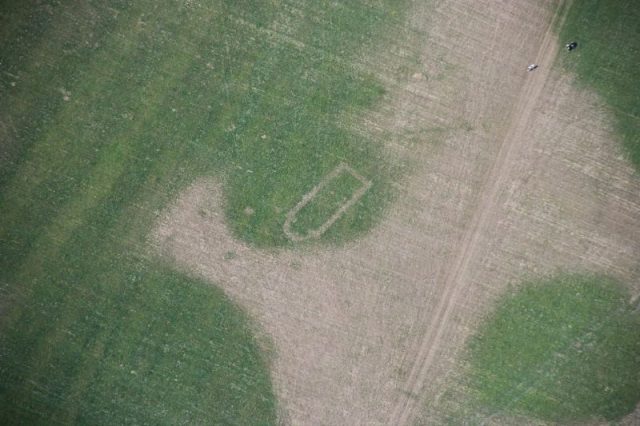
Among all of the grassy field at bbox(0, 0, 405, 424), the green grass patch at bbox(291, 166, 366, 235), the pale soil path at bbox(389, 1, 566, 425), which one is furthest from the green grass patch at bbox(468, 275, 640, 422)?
the green grass patch at bbox(291, 166, 366, 235)

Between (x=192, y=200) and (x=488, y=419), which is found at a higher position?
(x=192, y=200)

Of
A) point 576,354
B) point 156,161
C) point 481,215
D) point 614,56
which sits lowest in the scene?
point 576,354

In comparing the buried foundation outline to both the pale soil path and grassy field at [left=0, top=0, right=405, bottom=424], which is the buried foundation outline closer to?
grassy field at [left=0, top=0, right=405, bottom=424]

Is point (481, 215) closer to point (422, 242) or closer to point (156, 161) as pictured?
point (422, 242)

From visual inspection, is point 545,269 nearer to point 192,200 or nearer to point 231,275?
point 231,275

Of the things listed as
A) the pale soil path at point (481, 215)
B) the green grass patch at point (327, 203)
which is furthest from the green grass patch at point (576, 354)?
the green grass patch at point (327, 203)

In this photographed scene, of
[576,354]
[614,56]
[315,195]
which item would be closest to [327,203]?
[315,195]

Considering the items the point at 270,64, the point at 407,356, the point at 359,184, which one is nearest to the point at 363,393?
the point at 407,356
